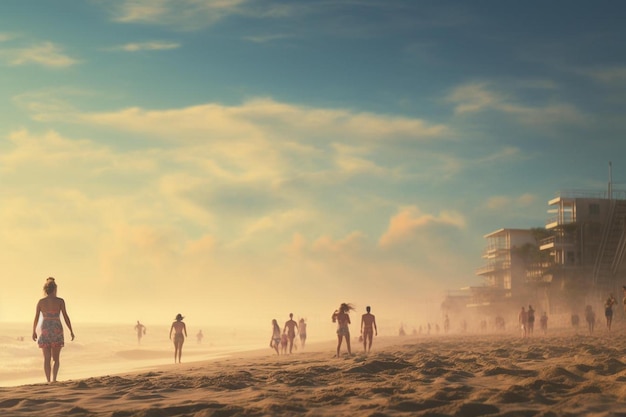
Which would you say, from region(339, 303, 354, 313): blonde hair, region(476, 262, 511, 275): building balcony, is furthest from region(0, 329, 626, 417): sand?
region(476, 262, 511, 275): building balcony

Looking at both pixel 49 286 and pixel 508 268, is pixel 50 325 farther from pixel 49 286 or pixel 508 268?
pixel 508 268

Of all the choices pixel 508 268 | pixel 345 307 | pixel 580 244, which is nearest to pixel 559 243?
pixel 580 244

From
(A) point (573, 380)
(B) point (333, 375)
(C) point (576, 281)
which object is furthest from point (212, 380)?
(C) point (576, 281)

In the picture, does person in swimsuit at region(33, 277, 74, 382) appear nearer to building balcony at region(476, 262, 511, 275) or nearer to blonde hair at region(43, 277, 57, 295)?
blonde hair at region(43, 277, 57, 295)

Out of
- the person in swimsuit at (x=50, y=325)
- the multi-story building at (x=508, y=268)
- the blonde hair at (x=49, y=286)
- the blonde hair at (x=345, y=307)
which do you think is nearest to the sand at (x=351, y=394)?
the person in swimsuit at (x=50, y=325)

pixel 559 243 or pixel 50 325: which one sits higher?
pixel 559 243

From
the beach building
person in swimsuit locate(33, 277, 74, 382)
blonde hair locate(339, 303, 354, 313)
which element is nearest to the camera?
person in swimsuit locate(33, 277, 74, 382)

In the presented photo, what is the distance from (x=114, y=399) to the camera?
9133mm

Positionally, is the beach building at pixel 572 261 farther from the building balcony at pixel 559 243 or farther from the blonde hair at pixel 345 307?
the blonde hair at pixel 345 307

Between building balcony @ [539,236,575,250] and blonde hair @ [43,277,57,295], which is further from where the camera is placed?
building balcony @ [539,236,575,250]

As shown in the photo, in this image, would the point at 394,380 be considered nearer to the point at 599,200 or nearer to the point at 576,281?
the point at 576,281

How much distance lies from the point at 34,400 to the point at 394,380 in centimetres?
497

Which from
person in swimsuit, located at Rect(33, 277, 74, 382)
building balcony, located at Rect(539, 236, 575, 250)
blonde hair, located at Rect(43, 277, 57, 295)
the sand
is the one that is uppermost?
building balcony, located at Rect(539, 236, 575, 250)

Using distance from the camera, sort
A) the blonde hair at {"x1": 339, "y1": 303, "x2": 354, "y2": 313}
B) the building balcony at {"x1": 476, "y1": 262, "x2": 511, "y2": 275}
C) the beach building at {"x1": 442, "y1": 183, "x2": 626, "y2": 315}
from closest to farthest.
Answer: the blonde hair at {"x1": 339, "y1": 303, "x2": 354, "y2": 313}, the beach building at {"x1": 442, "y1": 183, "x2": 626, "y2": 315}, the building balcony at {"x1": 476, "y1": 262, "x2": 511, "y2": 275}
